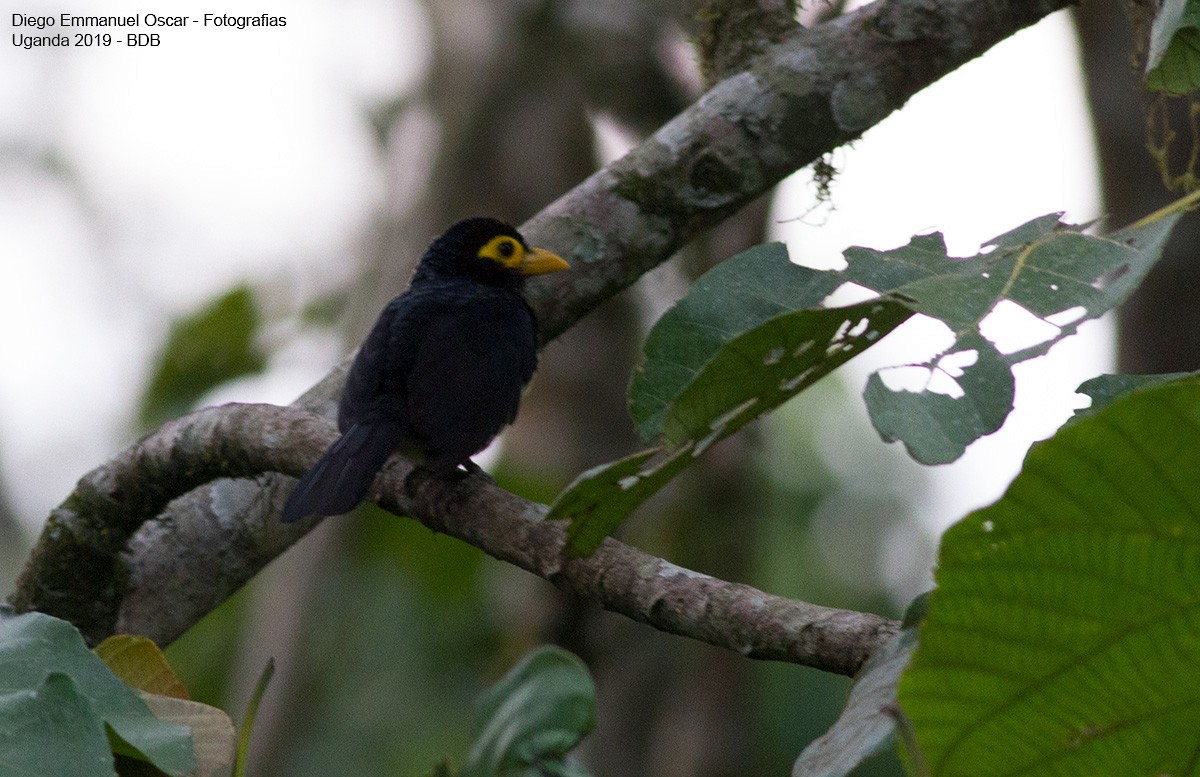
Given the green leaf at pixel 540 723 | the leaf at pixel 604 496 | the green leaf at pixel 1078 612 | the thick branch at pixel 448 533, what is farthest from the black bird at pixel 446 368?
the green leaf at pixel 1078 612

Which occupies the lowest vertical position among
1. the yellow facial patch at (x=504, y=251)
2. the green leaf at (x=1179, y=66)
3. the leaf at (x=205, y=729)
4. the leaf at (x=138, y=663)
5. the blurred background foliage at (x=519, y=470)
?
the blurred background foliage at (x=519, y=470)

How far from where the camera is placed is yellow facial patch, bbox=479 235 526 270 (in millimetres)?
3545

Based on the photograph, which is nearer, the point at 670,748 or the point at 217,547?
the point at 217,547

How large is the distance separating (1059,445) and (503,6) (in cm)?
628

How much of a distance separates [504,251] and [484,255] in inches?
8.6

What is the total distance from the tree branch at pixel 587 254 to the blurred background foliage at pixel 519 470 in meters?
0.80

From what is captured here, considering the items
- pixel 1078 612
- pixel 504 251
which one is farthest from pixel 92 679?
pixel 504 251

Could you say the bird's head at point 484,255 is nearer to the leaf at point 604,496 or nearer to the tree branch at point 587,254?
the tree branch at point 587,254

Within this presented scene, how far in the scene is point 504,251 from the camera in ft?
12.4

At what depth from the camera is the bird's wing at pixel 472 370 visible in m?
3.29

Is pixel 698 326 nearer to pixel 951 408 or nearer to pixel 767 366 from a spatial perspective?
pixel 767 366

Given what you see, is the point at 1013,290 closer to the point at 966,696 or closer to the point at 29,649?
the point at 966,696

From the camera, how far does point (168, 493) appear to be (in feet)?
9.62

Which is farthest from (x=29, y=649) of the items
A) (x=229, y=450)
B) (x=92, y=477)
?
(x=92, y=477)
